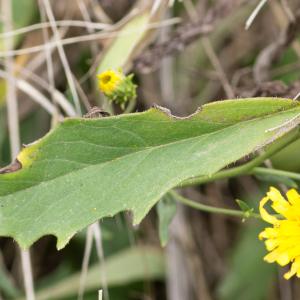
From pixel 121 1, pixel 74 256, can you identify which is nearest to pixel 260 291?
pixel 74 256

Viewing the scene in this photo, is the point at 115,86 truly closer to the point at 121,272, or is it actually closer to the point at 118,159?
the point at 118,159

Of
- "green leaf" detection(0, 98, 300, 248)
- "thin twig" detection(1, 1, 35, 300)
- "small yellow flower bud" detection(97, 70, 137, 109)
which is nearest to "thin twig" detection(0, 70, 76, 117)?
A: "thin twig" detection(1, 1, 35, 300)

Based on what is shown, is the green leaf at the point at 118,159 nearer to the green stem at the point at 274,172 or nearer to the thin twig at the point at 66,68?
Result: the green stem at the point at 274,172

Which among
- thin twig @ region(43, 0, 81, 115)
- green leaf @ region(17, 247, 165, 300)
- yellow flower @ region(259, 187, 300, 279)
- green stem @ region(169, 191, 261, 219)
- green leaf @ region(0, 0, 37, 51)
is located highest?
green leaf @ region(0, 0, 37, 51)

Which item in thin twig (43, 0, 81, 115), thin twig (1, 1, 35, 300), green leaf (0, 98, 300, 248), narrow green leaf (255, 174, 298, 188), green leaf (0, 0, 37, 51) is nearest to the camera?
green leaf (0, 98, 300, 248)

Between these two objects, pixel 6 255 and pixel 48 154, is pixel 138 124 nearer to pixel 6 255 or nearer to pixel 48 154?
pixel 48 154

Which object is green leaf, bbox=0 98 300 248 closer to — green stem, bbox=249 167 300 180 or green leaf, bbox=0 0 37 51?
green stem, bbox=249 167 300 180
